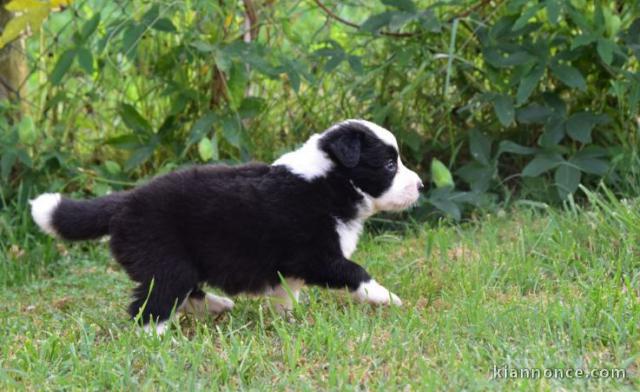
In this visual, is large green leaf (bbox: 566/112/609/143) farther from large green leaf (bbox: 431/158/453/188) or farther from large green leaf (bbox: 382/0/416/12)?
large green leaf (bbox: 382/0/416/12)

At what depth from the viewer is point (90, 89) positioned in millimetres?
5953

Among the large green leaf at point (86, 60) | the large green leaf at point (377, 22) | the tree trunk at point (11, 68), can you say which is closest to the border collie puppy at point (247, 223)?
the large green leaf at point (86, 60)

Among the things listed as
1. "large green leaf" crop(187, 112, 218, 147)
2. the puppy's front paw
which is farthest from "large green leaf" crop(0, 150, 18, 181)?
the puppy's front paw

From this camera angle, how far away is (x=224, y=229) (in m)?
3.86

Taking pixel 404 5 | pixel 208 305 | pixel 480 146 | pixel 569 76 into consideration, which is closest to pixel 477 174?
pixel 480 146

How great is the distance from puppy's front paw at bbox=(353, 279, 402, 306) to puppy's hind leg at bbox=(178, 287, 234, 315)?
57 cm

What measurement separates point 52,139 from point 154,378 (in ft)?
9.17

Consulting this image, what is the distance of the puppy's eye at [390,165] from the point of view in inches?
161

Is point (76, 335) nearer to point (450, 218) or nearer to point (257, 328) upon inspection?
point (257, 328)

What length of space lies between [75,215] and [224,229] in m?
0.59

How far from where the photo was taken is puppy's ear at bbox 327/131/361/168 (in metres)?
3.96

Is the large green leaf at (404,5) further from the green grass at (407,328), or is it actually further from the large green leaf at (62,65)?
the large green leaf at (62,65)

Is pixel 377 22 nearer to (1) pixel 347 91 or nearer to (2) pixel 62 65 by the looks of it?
(1) pixel 347 91

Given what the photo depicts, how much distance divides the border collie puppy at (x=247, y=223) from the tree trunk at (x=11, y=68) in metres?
2.09
